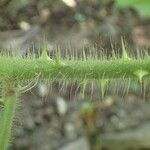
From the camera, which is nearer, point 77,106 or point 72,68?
point 72,68

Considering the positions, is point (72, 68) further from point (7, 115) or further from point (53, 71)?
point (7, 115)

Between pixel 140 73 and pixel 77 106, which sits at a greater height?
pixel 77 106

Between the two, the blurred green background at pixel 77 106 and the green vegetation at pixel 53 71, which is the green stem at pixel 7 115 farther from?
the blurred green background at pixel 77 106

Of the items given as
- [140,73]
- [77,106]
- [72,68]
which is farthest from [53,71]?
[77,106]

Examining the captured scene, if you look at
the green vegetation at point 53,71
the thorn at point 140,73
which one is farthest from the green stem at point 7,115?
the thorn at point 140,73

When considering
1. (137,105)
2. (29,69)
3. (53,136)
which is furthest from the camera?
(137,105)

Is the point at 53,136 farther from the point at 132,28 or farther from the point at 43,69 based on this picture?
the point at 43,69

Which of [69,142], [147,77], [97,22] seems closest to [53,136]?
[69,142]

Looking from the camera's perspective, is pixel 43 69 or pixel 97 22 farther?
pixel 97 22
